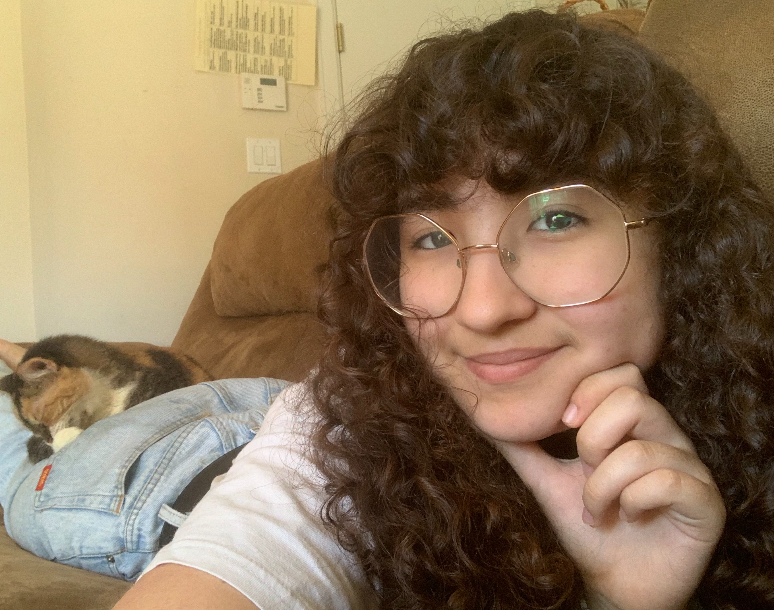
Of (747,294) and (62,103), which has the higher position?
(62,103)

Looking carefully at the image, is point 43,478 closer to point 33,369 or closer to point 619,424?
point 33,369

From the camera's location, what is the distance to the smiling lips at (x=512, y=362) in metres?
0.54

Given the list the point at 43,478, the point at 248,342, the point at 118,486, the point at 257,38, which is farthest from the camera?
the point at 257,38

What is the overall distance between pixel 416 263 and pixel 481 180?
0.12m

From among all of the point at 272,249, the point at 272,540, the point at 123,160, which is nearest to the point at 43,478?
the point at 272,540

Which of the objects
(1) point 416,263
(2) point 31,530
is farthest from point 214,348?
(1) point 416,263

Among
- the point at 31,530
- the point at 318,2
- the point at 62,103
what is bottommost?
the point at 31,530

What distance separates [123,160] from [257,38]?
684 millimetres

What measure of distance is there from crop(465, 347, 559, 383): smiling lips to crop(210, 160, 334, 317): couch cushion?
0.79 m

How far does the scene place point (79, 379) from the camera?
1.44m

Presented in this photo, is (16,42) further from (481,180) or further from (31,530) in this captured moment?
(481,180)

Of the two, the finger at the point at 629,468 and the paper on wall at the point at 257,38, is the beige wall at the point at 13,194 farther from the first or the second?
the finger at the point at 629,468

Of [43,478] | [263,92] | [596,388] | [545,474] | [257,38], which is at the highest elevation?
[257,38]

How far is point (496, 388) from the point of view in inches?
22.0
